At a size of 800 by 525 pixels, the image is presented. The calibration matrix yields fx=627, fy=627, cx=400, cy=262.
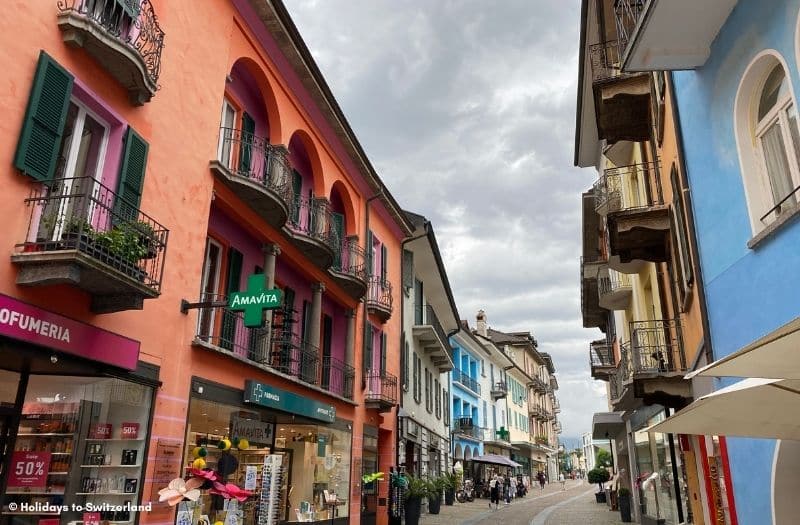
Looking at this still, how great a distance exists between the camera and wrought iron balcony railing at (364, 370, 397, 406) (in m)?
18.8

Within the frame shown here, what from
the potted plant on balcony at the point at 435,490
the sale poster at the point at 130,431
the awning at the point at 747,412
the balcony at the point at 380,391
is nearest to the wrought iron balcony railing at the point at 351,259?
the balcony at the point at 380,391

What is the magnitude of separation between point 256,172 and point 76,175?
17.7ft

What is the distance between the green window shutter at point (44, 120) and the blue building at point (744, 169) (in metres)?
6.93

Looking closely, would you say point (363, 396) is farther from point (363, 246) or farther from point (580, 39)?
point (580, 39)

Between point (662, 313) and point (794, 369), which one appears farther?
point (662, 313)

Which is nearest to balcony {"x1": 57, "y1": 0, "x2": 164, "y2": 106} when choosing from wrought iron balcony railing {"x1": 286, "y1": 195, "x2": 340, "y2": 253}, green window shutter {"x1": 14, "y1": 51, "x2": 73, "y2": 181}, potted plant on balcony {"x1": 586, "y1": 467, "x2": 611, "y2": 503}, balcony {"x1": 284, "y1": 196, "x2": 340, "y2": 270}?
green window shutter {"x1": 14, "y1": 51, "x2": 73, "y2": 181}

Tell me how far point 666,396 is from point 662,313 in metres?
2.37

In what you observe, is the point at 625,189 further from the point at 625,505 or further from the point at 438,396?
the point at 438,396

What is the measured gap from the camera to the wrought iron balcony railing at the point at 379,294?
1966cm

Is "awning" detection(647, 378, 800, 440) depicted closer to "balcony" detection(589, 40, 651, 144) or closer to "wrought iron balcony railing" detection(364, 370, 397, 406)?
"balcony" detection(589, 40, 651, 144)

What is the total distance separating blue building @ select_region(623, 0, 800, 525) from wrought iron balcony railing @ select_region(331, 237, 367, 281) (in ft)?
34.9

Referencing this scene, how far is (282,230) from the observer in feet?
45.1

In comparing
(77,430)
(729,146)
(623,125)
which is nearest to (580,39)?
(623,125)

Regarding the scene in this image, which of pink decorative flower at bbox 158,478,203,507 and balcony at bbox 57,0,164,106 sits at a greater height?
balcony at bbox 57,0,164,106
